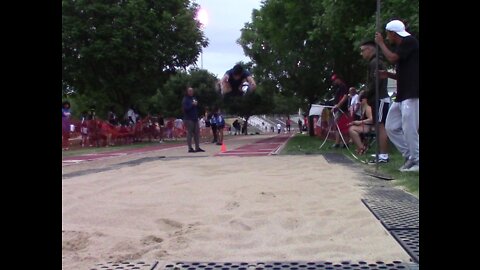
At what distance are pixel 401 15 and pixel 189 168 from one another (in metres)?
6.65

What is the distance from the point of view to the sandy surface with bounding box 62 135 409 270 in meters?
2.66

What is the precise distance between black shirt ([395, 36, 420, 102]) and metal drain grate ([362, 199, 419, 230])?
7.31 feet

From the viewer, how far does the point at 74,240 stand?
9.80 ft

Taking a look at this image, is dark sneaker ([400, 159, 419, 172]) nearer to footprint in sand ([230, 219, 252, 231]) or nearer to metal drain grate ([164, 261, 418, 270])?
footprint in sand ([230, 219, 252, 231])

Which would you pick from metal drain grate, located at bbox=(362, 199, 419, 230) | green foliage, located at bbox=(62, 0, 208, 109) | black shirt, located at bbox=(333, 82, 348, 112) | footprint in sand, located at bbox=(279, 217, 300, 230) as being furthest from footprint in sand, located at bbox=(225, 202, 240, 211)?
green foliage, located at bbox=(62, 0, 208, 109)

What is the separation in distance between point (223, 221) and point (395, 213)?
121 cm

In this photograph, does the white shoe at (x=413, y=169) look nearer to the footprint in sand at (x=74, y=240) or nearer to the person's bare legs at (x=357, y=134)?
the person's bare legs at (x=357, y=134)

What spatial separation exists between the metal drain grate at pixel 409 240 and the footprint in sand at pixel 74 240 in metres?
1.81

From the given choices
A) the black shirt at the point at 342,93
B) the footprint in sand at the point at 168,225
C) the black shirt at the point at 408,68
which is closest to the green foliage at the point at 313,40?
the black shirt at the point at 342,93


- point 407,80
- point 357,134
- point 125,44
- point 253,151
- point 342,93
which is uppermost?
point 125,44

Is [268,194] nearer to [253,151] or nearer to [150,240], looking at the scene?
[150,240]

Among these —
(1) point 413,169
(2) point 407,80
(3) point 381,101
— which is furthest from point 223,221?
(3) point 381,101
